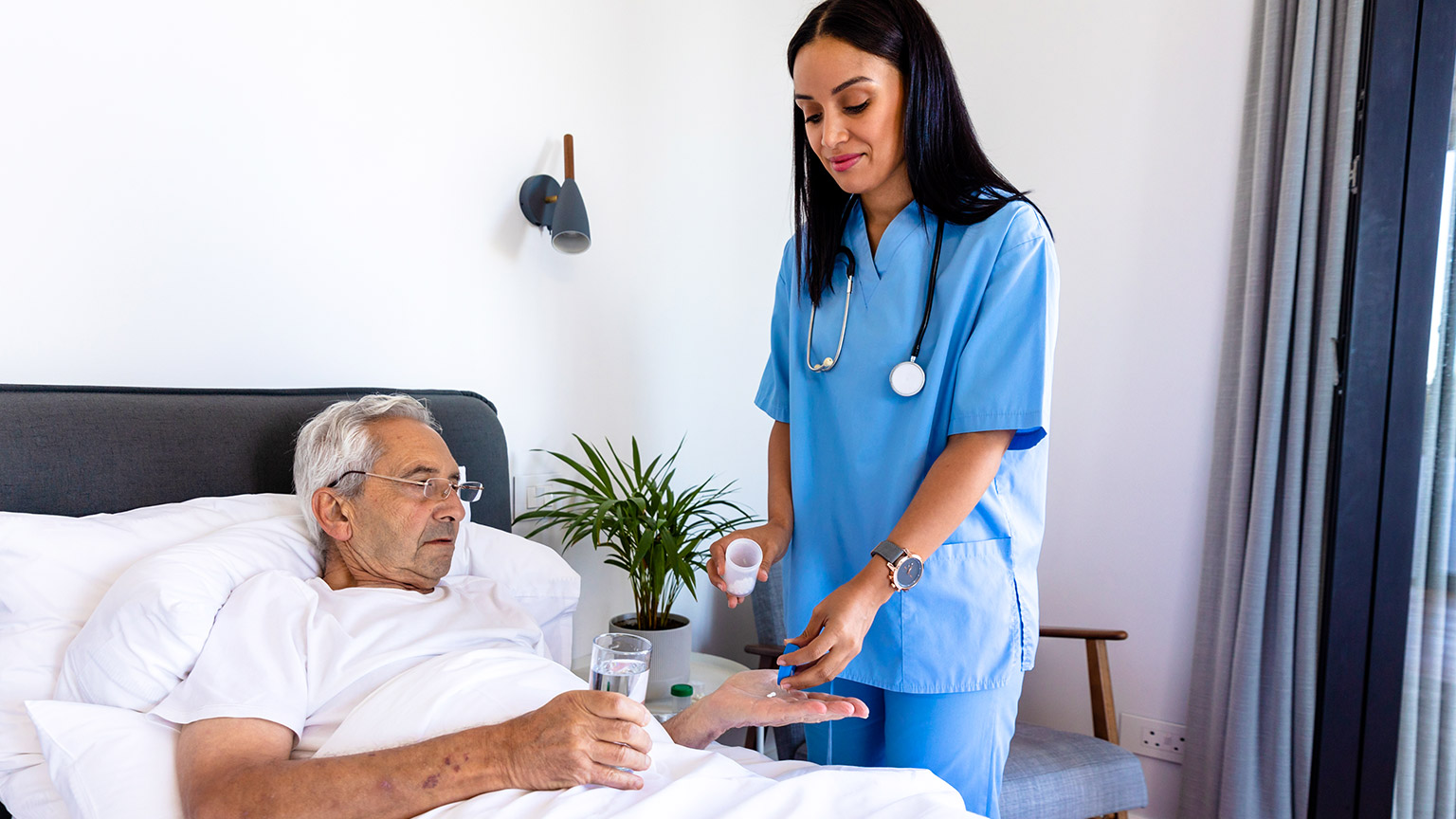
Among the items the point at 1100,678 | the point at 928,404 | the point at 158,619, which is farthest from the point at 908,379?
the point at 1100,678

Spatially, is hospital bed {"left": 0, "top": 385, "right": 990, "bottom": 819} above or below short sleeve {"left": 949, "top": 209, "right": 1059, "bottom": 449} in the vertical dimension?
below

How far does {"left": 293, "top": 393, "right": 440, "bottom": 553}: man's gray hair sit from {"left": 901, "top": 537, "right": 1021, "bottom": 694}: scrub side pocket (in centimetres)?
80

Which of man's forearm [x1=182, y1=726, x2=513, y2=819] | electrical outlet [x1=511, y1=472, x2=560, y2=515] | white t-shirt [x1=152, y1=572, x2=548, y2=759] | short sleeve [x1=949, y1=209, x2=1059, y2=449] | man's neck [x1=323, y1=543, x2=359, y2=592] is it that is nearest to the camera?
man's forearm [x1=182, y1=726, x2=513, y2=819]

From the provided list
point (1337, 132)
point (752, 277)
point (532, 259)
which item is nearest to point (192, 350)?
point (532, 259)

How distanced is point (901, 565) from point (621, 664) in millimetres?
351

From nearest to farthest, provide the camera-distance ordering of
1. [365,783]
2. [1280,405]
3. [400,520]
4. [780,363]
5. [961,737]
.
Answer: [365,783] → [961,737] → [400,520] → [780,363] → [1280,405]

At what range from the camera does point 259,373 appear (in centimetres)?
158

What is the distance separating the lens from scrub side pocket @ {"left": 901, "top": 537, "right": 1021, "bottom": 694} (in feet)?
3.79

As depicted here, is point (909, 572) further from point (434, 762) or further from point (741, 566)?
point (434, 762)

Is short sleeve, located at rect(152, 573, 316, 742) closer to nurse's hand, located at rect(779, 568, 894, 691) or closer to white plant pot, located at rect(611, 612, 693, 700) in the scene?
nurse's hand, located at rect(779, 568, 894, 691)

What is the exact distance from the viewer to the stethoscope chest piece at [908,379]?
46.9 inches

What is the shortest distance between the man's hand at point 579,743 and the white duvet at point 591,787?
0.02m

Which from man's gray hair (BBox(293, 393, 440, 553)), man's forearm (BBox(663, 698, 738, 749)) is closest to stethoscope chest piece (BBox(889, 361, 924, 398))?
man's forearm (BBox(663, 698, 738, 749))

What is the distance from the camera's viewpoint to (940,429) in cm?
122
